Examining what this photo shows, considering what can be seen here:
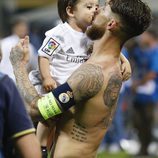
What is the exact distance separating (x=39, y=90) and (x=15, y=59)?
0.49 m

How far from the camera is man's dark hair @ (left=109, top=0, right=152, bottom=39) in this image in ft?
20.7

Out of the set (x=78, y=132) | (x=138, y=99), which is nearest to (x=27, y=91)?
(x=78, y=132)

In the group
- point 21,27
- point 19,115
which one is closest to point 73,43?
point 19,115

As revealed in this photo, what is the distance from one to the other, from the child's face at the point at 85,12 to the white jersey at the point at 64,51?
0.09 meters

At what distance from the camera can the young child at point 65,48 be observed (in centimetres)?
663

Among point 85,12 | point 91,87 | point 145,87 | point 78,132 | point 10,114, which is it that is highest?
point 10,114

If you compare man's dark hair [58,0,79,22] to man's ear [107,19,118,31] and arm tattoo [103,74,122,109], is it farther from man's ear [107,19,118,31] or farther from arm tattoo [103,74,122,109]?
arm tattoo [103,74,122,109]

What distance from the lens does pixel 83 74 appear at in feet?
20.6

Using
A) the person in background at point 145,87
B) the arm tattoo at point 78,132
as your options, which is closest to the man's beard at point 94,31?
the arm tattoo at point 78,132

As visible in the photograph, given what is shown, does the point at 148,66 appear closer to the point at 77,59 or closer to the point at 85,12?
the point at 85,12

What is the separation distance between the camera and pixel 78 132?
6.45m

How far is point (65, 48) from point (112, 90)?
0.50m

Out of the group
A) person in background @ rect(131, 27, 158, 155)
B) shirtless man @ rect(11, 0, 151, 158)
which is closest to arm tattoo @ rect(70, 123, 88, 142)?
shirtless man @ rect(11, 0, 151, 158)

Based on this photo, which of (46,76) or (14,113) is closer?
(14,113)
